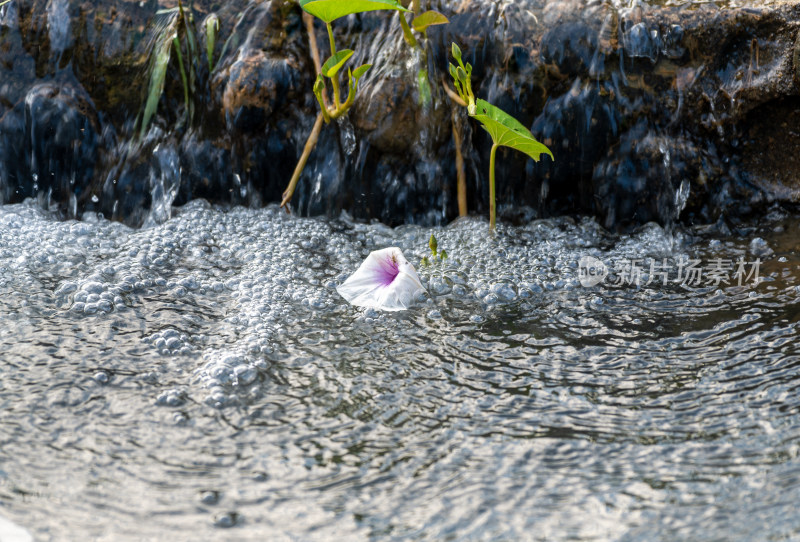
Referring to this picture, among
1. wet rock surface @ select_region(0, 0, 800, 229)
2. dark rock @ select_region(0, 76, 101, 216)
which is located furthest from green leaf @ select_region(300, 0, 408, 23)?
dark rock @ select_region(0, 76, 101, 216)

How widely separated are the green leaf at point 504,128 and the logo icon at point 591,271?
0.36m

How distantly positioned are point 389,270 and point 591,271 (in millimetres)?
647

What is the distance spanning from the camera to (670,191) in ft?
8.54

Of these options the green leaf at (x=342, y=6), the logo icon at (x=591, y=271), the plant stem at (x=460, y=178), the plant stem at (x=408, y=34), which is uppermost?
the green leaf at (x=342, y=6)

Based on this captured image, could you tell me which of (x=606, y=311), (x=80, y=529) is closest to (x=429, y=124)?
(x=606, y=311)

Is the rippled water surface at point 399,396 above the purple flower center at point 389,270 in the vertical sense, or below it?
below

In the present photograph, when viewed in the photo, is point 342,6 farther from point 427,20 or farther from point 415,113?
point 415,113

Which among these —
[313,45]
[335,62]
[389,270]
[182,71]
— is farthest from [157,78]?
[389,270]

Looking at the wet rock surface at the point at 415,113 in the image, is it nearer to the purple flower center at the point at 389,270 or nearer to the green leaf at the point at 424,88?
the green leaf at the point at 424,88

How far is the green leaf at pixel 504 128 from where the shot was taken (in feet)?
7.42

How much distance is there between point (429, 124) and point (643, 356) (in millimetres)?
1325

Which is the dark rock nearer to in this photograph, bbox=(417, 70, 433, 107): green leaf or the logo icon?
bbox=(417, 70, 433, 107): green leaf

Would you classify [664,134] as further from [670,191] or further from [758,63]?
[758,63]

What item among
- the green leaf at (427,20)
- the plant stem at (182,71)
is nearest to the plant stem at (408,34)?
the green leaf at (427,20)
